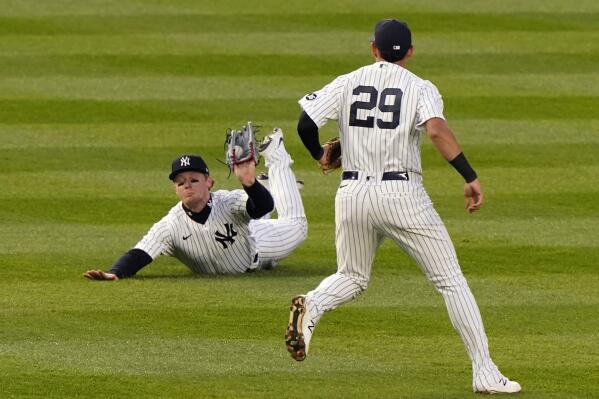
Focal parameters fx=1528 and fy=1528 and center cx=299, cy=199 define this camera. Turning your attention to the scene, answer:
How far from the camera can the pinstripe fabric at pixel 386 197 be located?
23.0 ft

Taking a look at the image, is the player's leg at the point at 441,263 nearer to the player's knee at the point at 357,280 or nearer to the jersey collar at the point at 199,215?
the player's knee at the point at 357,280

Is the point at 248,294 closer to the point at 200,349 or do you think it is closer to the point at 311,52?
the point at 200,349

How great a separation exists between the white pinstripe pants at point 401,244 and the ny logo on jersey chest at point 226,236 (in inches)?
106

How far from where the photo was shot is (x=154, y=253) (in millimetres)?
9664

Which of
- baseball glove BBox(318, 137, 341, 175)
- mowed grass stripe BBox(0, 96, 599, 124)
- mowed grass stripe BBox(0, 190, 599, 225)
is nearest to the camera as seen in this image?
baseball glove BBox(318, 137, 341, 175)

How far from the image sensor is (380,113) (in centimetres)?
708

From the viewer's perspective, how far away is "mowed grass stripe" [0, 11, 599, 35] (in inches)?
687

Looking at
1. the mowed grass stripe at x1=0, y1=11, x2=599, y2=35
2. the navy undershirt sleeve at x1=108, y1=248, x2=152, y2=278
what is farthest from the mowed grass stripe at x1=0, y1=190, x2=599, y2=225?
the mowed grass stripe at x1=0, y1=11, x2=599, y2=35

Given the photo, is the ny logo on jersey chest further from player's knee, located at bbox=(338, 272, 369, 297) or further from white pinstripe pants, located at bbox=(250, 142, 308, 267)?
player's knee, located at bbox=(338, 272, 369, 297)

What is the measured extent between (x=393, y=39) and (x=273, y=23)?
34.8 feet

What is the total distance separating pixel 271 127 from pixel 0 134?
2.49 metres

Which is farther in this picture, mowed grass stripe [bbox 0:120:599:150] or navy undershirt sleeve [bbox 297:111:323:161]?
mowed grass stripe [bbox 0:120:599:150]

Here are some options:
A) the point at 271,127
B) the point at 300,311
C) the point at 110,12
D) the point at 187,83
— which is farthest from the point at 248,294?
the point at 110,12

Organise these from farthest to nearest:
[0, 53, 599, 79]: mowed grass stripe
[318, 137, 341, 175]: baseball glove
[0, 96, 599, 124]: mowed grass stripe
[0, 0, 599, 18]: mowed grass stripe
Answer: [0, 0, 599, 18]: mowed grass stripe → [0, 53, 599, 79]: mowed grass stripe → [0, 96, 599, 124]: mowed grass stripe → [318, 137, 341, 175]: baseball glove
